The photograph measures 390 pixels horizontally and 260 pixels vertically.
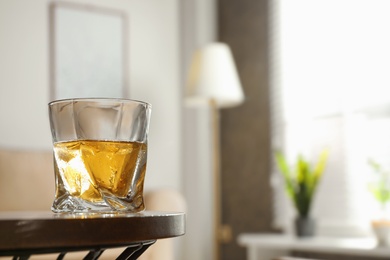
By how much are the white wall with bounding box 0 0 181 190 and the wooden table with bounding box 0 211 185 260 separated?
2.73 m

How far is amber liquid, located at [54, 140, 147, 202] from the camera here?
98 centimetres

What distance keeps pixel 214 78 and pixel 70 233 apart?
2669 mm

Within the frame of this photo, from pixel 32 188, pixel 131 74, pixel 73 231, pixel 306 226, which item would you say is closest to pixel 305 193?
pixel 306 226

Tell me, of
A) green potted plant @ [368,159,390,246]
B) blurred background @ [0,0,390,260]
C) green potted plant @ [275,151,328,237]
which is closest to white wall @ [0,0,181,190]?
blurred background @ [0,0,390,260]

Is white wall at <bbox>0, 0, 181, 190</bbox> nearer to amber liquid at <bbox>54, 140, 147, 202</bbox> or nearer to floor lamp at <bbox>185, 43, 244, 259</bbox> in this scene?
floor lamp at <bbox>185, 43, 244, 259</bbox>

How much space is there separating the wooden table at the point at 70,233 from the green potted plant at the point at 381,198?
182 centimetres

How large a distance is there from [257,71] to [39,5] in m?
1.31

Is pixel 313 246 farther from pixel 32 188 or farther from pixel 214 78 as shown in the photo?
pixel 32 188

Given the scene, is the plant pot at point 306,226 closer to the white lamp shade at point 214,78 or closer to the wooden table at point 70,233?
the white lamp shade at point 214,78

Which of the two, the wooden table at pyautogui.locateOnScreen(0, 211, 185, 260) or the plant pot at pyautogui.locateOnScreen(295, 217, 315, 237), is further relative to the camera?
the plant pot at pyautogui.locateOnScreen(295, 217, 315, 237)

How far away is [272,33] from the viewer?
3582 mm

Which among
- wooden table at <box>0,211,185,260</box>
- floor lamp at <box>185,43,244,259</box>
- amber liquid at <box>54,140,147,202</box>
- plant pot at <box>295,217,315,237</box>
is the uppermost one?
floor lamp at <box>185,43,244,259</box>

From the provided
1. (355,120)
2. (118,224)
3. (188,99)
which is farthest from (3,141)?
(118,224)

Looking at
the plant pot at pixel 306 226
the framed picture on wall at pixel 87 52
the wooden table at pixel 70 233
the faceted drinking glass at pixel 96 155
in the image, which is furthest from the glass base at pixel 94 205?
the framed picture on wall at pixel 87 52
